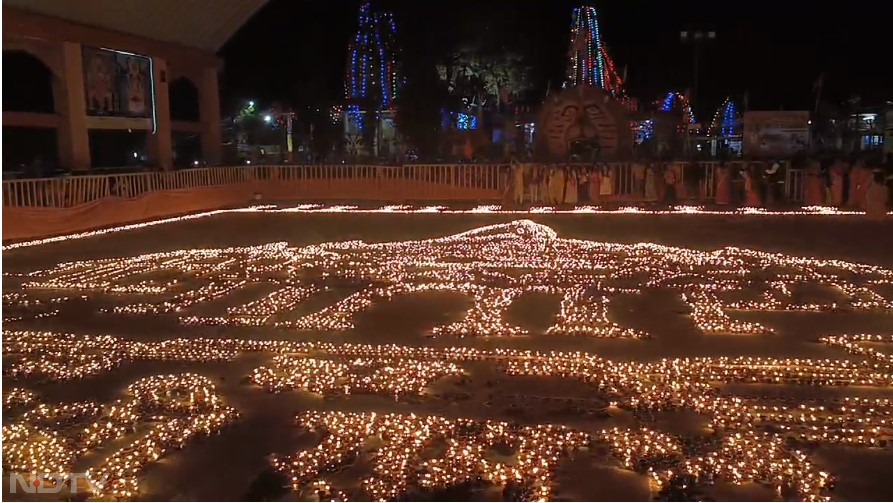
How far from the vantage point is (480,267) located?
10.5 m

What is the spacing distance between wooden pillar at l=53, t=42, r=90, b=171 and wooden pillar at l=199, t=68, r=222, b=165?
6430mm

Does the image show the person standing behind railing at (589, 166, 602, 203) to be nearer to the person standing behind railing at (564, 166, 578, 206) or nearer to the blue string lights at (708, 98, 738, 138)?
the person standing behind railing at (564, 166, 578, 206)

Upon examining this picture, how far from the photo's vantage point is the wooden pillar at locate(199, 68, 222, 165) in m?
25.7

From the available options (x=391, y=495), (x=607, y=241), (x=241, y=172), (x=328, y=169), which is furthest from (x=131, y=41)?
(x=391, y=495)

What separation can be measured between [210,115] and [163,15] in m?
5.30

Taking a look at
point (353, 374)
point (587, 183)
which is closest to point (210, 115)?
point (587, 183)

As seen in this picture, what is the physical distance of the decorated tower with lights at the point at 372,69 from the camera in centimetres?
3169

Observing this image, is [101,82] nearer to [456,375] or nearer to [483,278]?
[483,278]

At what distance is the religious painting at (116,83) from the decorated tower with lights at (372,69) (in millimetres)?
11555

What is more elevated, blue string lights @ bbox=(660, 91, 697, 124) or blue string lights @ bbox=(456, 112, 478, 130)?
blue string lights @ bbox=(660, 91, 697, 124)

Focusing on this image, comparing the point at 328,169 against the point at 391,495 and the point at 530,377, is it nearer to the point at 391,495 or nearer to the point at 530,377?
the point at 530,377

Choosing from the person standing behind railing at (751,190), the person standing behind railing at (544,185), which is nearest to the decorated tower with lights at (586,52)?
the person standing behind railing at (544,185)

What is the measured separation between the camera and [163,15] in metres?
21.0

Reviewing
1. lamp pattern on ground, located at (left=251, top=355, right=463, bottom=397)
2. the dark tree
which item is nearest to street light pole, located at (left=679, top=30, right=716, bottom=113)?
the dark tree
